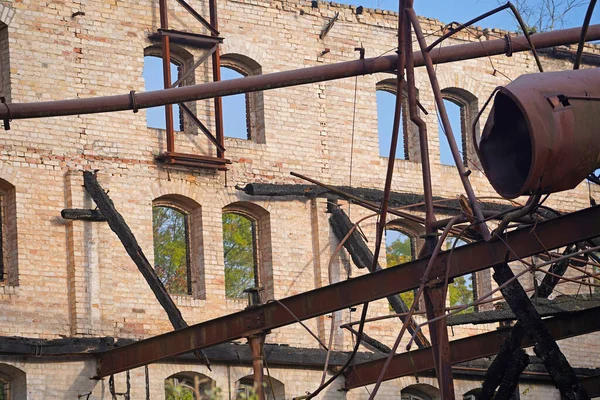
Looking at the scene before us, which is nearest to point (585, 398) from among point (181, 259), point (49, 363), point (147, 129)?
point (49, 363)

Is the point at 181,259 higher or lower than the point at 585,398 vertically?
higher

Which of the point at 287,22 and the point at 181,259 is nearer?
the point at 287,22

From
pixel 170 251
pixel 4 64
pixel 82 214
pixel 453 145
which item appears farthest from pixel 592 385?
pixel 170 251

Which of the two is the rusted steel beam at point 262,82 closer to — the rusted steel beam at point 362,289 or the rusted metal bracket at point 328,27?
the rusted steel beam at point 362,289

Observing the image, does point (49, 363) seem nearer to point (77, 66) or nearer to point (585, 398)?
point (77, 66)

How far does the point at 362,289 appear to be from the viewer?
13.5 metres

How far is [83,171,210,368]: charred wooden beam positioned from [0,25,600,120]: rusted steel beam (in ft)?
17.4

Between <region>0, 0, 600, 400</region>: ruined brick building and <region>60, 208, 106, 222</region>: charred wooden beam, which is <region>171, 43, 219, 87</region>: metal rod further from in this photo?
<region>60, 208, 106, 222</region>: charred wooden beam

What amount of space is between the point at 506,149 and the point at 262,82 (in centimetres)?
367

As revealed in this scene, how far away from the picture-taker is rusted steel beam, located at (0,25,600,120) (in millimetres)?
13336

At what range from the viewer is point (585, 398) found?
11641 mm

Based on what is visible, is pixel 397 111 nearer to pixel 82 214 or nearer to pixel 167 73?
pixel 82 214

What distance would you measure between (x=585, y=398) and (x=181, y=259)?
2465cm

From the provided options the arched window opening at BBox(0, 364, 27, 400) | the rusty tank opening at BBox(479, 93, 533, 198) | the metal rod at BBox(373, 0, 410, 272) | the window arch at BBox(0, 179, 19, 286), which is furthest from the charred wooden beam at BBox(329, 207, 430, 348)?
the rusty tank opening at BBox(479, 93, 533, 198)
